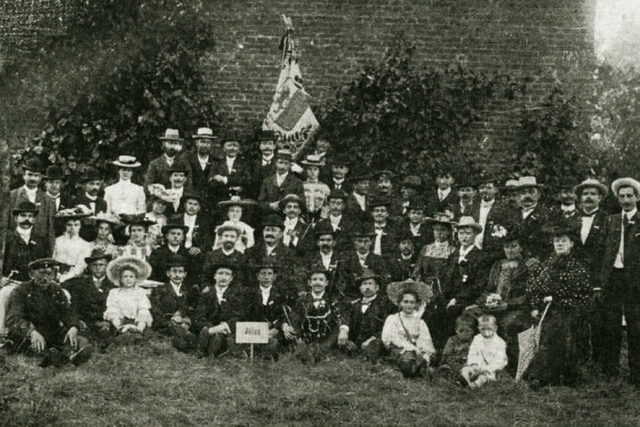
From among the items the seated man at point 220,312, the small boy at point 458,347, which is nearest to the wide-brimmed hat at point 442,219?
the small boy at point 458,347

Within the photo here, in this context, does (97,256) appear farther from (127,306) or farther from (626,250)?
(626,250)

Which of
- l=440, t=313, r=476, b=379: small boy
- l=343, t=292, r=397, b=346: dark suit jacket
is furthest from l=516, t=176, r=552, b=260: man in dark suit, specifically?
l=343, t=292, r=397, b=346: dark suit jacket

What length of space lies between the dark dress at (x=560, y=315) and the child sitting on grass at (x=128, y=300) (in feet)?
12.0

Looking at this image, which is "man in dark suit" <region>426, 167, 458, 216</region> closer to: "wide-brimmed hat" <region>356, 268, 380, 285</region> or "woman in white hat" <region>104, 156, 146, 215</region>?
"wide-brimmed hat" <region>356, 268, 380, 285</region>

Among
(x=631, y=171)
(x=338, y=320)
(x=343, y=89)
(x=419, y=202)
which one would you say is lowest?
(x=338, y=320)

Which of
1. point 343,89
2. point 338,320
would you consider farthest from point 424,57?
point 338,320

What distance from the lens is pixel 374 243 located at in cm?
975

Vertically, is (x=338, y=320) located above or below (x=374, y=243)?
below

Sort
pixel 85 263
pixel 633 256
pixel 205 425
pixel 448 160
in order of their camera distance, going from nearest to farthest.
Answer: pixel 205 425
pixel 633 256
pixel 85 263
pixel 448 160

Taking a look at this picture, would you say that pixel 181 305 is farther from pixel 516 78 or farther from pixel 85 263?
pixel 516 78

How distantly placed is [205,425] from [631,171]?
775 cm

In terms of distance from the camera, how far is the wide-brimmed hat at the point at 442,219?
938cm

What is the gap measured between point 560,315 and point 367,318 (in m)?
1.84

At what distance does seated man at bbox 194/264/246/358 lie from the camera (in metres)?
8.48
